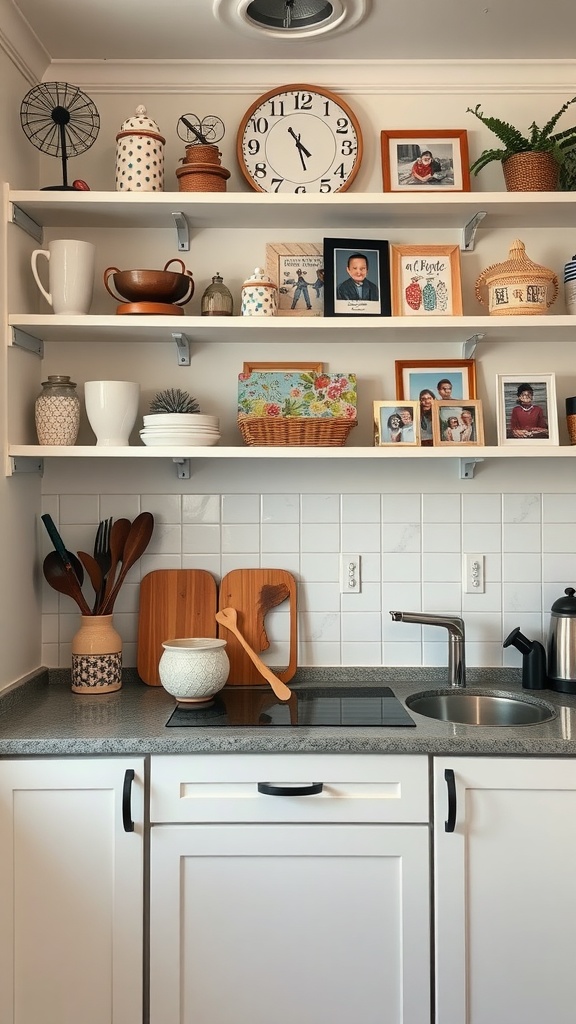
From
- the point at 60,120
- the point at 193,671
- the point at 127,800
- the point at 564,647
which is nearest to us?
the point at 127,800

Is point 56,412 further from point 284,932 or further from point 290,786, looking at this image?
point 284,932

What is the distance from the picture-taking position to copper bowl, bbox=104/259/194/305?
2.22m

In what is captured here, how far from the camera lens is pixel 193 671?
2.10 meters

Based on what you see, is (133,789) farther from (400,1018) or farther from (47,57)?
(47,57)

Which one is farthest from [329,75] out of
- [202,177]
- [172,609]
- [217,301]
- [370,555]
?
[172,609]

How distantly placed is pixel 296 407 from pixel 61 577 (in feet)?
2.57

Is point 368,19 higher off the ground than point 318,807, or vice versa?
point 368,19

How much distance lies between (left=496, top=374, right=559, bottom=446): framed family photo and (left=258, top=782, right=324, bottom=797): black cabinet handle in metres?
1.05

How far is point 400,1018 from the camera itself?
6.17ft

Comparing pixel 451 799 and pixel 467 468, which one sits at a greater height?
pixel 467 468

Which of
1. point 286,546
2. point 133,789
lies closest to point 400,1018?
point 133,789

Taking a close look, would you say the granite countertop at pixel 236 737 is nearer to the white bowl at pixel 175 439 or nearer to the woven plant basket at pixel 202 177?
the white bowl at pixel 175 439

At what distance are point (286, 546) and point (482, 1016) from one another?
1235mm

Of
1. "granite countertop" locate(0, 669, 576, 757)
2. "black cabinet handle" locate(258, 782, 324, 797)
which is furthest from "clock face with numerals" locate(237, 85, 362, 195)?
"black cabinet handle" locate(258, 782, 324, 797)
